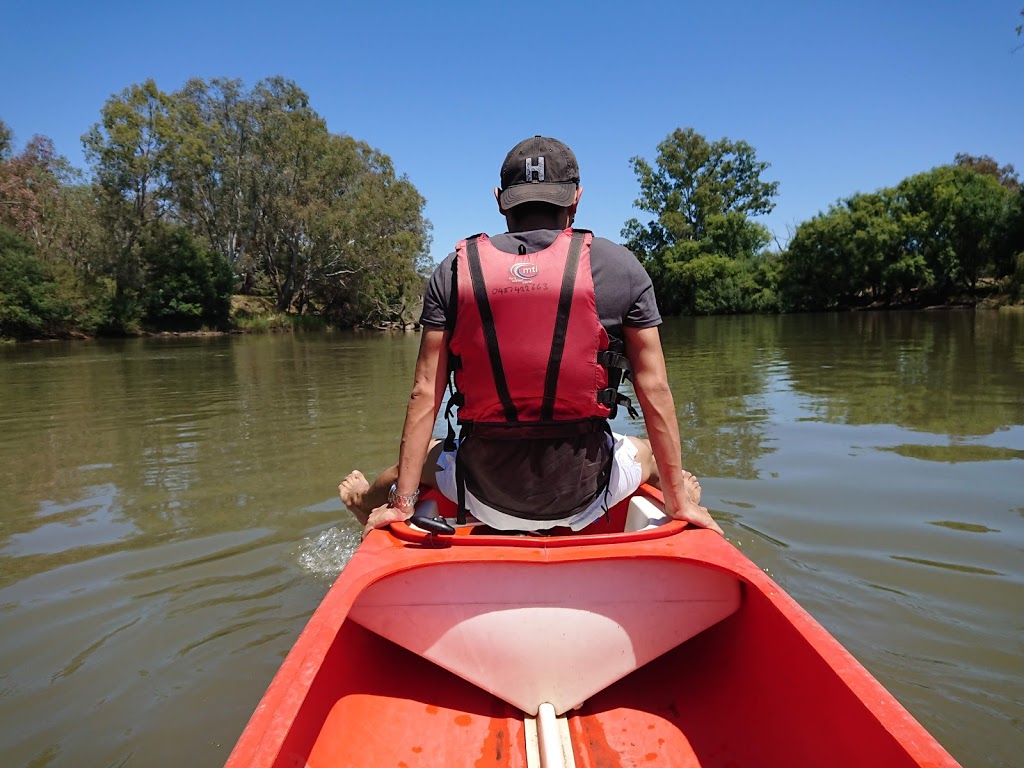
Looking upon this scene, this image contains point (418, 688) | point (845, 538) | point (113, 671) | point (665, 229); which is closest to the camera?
point (418, 688)

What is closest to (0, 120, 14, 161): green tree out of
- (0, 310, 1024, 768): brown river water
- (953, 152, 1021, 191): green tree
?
(0, 310, 1024, 768): brown river water

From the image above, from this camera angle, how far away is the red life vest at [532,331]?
2273 millimetres

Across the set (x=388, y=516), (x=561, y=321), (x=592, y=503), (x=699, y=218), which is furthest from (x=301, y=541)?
(x=699, y=218)

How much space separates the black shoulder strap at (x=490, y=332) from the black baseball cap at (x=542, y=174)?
10.3 inches

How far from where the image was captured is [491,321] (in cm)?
230

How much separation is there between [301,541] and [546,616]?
254 cm

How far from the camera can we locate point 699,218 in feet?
182

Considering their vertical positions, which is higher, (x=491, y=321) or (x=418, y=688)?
(x=491, y=321)

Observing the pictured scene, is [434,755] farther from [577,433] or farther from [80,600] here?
[80,600]

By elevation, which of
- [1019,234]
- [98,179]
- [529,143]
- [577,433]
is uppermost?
[98,179]

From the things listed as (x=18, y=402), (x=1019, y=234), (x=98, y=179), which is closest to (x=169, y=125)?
(x=98, y=179)

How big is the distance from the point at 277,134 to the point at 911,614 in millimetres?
39357

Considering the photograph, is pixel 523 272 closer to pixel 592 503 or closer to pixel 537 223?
pixel 537 223

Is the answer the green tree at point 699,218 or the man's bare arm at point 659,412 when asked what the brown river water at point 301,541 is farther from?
the green tree at point 699,218
